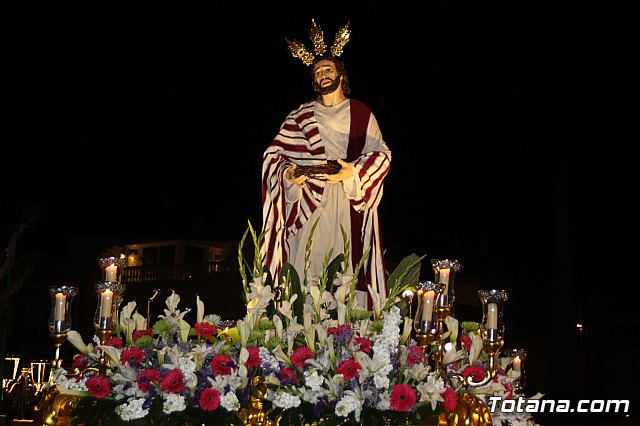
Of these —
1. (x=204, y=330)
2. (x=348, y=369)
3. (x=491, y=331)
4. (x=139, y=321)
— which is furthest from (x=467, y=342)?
(x=139, y=321)

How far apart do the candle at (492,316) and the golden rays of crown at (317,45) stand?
377 cm

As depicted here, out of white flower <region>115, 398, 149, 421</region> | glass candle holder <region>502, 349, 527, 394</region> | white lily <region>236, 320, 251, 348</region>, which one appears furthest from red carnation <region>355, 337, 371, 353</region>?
glass candle holder <region>502, 349, 527, 394</region>

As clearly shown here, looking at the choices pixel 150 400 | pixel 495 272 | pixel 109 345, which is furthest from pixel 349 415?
pixel 495 272

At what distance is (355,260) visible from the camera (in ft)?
27.5

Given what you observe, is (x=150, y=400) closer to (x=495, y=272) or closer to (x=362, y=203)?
(x=362, y=203)

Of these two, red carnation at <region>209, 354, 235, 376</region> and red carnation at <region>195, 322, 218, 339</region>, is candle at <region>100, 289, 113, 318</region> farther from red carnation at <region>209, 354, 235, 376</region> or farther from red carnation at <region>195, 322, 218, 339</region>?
red carnation at <region>209, 354, 235, 376</region>

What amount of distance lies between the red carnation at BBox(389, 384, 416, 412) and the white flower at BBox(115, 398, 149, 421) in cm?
132

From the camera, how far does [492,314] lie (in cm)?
582

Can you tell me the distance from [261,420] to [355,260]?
121 inches

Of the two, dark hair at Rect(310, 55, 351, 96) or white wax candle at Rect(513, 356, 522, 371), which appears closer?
white wax candle at Rect(513, 356, 522, 371)

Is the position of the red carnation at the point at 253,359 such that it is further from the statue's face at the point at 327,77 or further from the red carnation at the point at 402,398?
the statue's face at the point at 327,77

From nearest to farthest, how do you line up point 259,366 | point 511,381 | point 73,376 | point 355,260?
1. point 259,366
2. point 73,376
3. point 511,381
4. point 355,260

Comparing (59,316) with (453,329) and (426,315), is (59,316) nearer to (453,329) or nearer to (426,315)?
(426,315)

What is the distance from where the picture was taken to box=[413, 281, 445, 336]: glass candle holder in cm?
561
